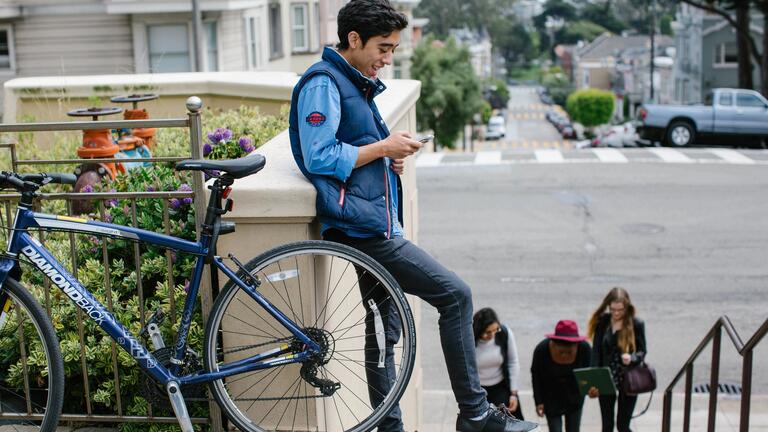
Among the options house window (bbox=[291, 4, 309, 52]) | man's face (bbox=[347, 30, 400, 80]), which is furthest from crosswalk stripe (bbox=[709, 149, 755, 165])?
man's face (bbox=[347, 30, 400, 80])

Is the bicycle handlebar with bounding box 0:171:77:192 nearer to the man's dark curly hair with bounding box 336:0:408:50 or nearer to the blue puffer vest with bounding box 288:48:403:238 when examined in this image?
the blue puffer vest with bounding box 288:48:403:238

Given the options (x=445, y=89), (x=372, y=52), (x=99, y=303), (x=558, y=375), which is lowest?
(x=558, y=375)

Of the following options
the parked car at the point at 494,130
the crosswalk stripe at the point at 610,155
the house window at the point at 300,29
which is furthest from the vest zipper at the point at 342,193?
the parked car at the point at 494,130

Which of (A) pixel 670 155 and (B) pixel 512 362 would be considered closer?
(B) pixel 512 362

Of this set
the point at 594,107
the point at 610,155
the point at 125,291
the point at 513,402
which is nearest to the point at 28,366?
the point at 125,291

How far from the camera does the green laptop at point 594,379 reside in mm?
8992

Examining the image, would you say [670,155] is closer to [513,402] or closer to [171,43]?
[171,43]

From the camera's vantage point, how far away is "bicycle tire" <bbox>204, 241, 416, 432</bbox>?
13.0 feet

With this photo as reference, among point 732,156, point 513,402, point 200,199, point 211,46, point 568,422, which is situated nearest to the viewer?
point 200,199

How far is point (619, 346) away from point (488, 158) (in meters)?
19.3

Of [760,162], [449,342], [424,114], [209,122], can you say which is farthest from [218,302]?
[424,114]

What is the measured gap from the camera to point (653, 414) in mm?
11852

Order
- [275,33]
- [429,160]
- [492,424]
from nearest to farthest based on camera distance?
[492,424]
[429,160]
[275,33]

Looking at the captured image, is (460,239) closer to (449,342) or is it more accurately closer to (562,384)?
(562,384)
